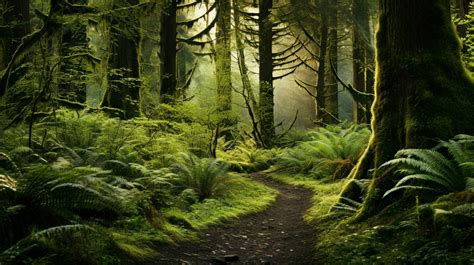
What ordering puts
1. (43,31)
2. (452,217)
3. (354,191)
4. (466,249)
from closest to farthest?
(466,249) → (452,217) → (354,191) → (43,31)

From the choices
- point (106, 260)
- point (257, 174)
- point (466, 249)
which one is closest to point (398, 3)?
point (466, 249)

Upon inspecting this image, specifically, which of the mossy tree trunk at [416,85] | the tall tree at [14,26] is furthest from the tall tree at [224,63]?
the mossy tree trunk at [416,85]

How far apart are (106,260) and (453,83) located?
501cm

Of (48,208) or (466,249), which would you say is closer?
(466,249)

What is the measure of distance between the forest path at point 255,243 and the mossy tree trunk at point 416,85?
3.48ft

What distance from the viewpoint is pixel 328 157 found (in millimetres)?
Result: 11828

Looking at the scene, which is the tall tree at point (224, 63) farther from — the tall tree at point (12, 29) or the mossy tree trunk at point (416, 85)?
the mossy tree trunk at point (416, 85)

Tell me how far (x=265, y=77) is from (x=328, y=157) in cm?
691

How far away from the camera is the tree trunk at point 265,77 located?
680 inches

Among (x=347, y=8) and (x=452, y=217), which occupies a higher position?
(x=347, y=8)

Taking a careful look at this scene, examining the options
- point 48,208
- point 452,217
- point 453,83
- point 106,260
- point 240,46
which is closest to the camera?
point 452,217

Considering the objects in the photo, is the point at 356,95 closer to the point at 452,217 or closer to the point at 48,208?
the point at 452,217

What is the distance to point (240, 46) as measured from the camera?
48.6 ft

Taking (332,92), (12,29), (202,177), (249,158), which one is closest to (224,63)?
(249,158)
